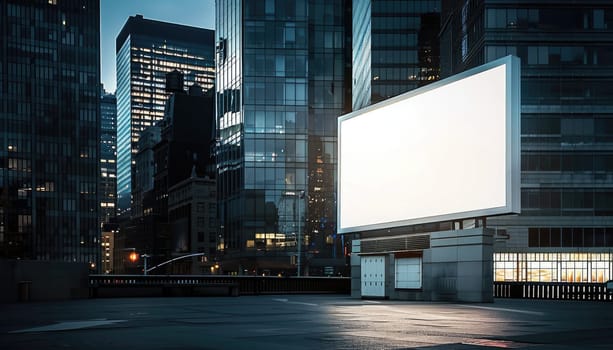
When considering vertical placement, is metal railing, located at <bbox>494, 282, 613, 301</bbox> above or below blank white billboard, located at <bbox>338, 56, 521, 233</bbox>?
below

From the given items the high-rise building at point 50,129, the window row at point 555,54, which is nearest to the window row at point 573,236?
the window row at point 555,54

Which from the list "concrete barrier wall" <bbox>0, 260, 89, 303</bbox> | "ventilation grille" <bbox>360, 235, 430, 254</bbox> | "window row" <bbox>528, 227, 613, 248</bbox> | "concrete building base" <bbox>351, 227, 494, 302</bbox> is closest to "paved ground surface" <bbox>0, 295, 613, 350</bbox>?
"concrete building base" <bbox>351, 227, 494, 302</bbox>

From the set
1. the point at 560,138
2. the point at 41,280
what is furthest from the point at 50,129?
the point at 41,280

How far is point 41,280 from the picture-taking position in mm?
33406

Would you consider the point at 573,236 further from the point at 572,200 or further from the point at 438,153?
the point at 438,153

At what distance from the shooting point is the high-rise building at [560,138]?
86312mm

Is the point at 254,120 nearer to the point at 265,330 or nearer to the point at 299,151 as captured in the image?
the point at 299,151

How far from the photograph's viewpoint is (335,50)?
127m

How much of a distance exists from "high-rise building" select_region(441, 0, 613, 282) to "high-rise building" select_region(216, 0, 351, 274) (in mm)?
39354

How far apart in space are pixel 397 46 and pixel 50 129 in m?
84.4

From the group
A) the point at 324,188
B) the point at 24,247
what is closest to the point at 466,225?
the point at 324,188

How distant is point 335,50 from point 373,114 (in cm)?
9105

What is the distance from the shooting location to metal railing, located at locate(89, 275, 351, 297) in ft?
128

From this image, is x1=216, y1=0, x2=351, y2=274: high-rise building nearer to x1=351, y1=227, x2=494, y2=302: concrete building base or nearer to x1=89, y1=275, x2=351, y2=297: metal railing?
x1=89, y1=275, x2=351, y2=297: metal railing
